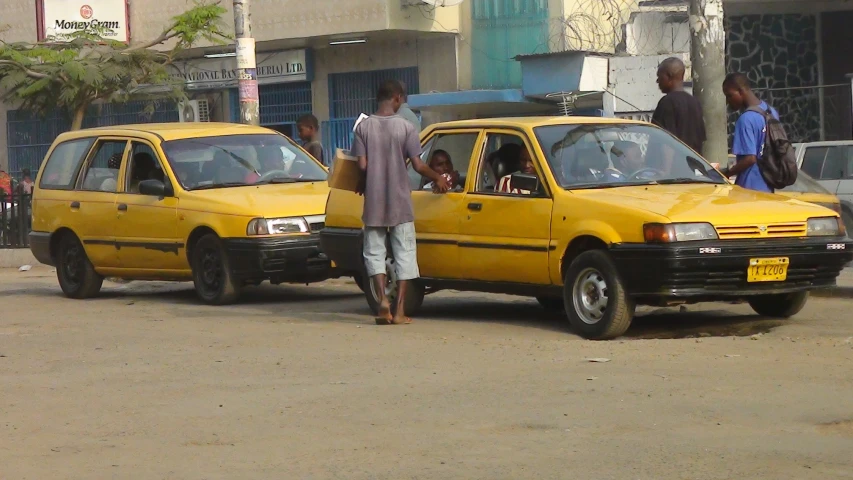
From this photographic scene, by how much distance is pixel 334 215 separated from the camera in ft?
37.5

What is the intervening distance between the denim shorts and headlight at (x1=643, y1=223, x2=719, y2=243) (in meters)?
2.03

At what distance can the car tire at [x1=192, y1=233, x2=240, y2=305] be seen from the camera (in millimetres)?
12539

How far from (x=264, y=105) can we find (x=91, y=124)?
210 inches

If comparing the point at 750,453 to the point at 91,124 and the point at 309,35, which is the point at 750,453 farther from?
the point at 91,124

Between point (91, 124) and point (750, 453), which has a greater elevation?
point (91, 124)

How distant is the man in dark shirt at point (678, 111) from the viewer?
11.7 meters

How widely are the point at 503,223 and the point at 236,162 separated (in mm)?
4076

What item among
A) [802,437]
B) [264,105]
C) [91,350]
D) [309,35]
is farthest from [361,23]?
[802,437]

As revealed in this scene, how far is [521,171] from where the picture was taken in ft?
34.3

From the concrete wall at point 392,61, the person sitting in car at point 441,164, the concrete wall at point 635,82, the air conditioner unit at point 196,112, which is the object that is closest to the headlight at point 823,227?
the person sitting in car at point 441,164

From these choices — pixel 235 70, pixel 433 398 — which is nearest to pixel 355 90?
pixel 235 70

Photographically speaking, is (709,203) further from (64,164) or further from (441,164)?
(64,164)

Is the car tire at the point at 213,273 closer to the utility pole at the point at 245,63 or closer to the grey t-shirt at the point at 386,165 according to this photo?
the grey t-shirt at the point at 386,165

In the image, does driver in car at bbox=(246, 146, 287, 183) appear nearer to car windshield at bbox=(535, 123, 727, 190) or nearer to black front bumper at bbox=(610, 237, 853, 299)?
car windshield at bbox=(535, 123, 727, 190)
